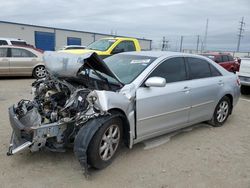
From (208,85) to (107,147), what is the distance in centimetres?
251

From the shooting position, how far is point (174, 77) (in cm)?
439

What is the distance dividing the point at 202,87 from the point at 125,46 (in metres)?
6.13

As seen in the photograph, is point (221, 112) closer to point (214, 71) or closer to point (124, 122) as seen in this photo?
point (214, 71)

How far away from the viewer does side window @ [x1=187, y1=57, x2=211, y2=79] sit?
15.6ft

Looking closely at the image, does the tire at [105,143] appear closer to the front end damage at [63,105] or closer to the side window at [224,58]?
the front end damage at [63,105]

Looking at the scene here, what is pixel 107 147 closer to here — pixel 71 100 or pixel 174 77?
pixel 71 100

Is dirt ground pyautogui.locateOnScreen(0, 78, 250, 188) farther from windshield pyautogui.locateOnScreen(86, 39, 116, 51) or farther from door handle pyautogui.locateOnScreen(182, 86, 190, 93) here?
windshield pyautogui.locateOnScreen(86, 39, 116, 51)

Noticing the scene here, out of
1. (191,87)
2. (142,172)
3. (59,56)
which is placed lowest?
(142,172)

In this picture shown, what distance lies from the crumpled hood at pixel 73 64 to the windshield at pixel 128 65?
32cm

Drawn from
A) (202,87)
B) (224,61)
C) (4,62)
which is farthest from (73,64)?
(224,61)

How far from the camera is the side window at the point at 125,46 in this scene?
33.8ft

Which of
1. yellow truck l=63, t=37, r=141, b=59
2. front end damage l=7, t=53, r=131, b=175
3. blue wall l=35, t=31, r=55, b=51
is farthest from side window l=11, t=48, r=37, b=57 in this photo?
blue wall l=35, t=31, r=55, b=51

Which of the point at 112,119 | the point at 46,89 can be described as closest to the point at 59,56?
the point at 46,89

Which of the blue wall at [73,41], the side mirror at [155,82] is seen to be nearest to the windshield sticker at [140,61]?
the side mirror at [155,82]
